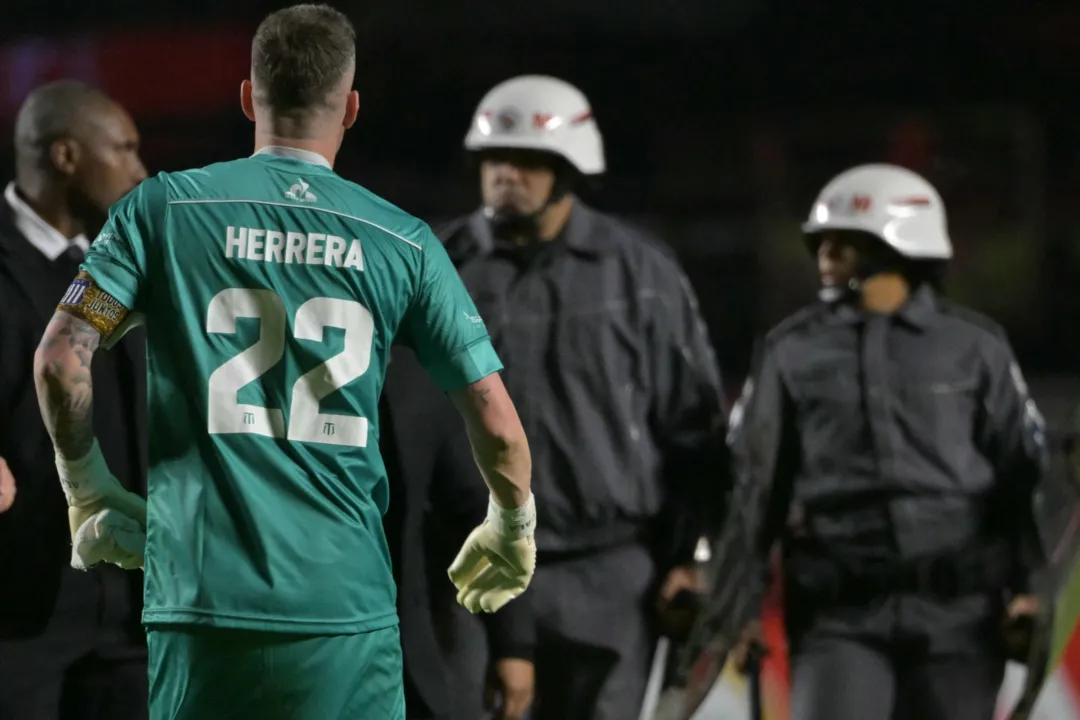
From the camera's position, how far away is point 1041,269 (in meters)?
5.01

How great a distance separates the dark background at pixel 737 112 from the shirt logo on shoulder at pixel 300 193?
290 centimetres

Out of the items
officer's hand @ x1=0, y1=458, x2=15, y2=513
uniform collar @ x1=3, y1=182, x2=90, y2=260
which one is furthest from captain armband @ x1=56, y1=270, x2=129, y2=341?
uniform collar @ x1=3, y1=182, x2=90, y2=260

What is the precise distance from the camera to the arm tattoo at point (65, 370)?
1904 millimetres

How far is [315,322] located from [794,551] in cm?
206

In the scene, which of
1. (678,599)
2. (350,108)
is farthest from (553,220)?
(350,108)

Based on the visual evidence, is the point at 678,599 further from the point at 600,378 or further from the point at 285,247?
the point at 285,247

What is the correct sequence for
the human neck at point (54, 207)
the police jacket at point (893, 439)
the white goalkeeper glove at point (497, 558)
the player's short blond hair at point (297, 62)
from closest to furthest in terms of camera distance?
the player's short blond hair at point (297, 62) → the white goalkeeper glove at point (497, 558) → the human neck at point (54, 207) → the police jacket at point (893, 439)

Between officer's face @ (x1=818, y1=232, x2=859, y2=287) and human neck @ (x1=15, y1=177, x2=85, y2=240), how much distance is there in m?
1.73

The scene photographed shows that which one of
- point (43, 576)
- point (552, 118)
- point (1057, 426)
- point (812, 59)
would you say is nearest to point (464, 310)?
point (43, 576)

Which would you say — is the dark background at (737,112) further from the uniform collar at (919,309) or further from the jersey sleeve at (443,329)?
the jersey sleeve at (443,329)

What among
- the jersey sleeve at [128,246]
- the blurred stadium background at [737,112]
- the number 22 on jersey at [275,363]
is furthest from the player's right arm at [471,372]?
the blurred stadium background at [737,112]

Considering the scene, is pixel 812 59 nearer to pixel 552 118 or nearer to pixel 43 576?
pixel 552 118

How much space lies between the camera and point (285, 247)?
6.32 feet

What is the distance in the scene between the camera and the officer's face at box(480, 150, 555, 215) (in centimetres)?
367
